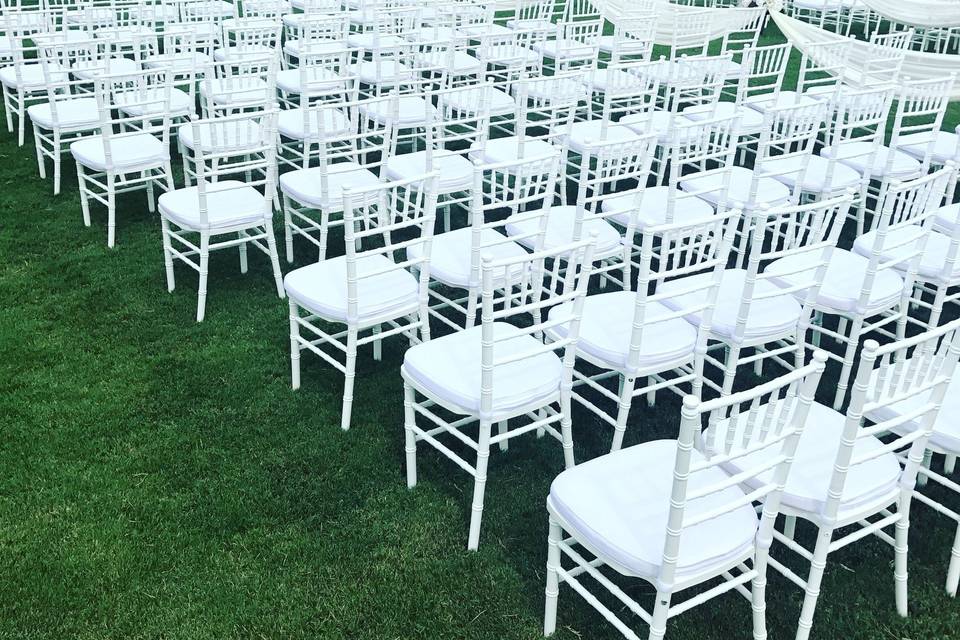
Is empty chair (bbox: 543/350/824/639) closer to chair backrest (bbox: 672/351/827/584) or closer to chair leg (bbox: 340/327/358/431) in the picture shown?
chair backrest (bbox: 672/351/827/584)

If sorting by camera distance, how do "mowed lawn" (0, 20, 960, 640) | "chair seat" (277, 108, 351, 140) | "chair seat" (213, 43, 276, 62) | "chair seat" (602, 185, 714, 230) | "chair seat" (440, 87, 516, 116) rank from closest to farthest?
1. "mowed lawn" (0, 20, 960, 640)
2. "chair seat" (602, 185, 714, 230)
3. "chair seat" (277, 108, 351, 140)
4. "chair seat" (440, 87, 516, 116)
5. "chair seat" (213, 43, 276, 62)

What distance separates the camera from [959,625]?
342 cm

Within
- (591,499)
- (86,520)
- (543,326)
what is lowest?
(86,520)

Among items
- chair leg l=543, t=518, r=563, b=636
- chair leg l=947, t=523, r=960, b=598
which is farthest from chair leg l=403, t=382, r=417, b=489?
chair leg l=947, t=523, r=960, b=598

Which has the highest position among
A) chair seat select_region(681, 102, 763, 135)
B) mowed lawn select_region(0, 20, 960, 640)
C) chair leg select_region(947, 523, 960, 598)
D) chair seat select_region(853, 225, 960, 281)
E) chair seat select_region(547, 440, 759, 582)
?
chair seat select_region(681, 102, 763, 135)

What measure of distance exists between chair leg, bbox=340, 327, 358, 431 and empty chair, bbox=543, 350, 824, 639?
151cm

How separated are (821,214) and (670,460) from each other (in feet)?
6.15

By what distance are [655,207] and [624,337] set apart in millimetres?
1666

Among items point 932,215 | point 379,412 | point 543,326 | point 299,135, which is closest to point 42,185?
point 299,135

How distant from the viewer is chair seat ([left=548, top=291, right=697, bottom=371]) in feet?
12.6

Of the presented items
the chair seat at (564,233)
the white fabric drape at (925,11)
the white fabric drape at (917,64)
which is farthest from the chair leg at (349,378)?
the white fabric drape at (925,11)

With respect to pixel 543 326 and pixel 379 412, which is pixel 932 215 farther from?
pixel 379 412

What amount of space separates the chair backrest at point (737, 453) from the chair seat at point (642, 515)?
0.03 meters

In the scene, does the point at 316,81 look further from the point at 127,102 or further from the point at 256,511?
the point at 256,511
